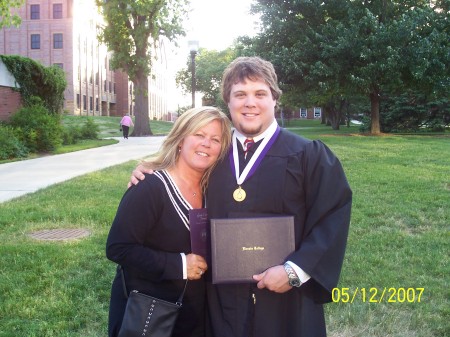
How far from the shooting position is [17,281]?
15.7ft

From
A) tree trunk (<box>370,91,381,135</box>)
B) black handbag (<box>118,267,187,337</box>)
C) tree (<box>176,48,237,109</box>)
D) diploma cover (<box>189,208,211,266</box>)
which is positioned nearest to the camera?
black handbag (<box>118,267,187,337</box>)

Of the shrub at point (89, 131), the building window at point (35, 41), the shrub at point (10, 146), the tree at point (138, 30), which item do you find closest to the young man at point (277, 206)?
the shrub at point (10, 146)

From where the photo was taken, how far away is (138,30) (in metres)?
30.0

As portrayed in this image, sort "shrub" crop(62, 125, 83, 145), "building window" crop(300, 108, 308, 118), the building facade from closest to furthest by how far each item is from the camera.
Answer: "shrub" crop(62, 125, 83, 145) → the building facade → "building window" crop(300, 108, 308, 118)

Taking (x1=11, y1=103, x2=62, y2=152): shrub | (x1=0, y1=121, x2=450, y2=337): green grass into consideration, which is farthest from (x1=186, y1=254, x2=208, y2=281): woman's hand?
(x1=11, y1=103, x2=62, y2=152): shrub

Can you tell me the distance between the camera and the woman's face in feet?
8.36

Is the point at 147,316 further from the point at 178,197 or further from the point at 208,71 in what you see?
the point at 208,71

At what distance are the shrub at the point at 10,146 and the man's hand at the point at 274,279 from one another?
586 inches

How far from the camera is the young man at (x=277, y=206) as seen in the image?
233 centimetres

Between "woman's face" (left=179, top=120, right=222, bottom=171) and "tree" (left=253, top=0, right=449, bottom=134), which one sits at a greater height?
"tree" (left=253, top=0, right=449, bottom=134)

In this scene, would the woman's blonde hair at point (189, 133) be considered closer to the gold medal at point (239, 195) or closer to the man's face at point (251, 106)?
the man's face at point (251, 106)

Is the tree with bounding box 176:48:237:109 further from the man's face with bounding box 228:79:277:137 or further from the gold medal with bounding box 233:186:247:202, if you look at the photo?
the gold medal with bounding box 233:186:247:202

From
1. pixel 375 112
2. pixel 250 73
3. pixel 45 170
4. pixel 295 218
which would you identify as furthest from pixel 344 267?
pixel 375 112

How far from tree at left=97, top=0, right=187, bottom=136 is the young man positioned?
1113 inches
